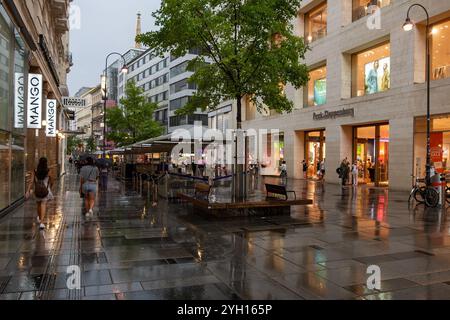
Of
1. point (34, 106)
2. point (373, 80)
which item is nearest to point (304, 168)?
point (373, 80)

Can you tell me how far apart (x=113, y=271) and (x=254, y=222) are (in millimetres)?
5368

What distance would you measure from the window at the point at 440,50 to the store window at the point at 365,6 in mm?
3697

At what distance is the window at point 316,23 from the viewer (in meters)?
30.5

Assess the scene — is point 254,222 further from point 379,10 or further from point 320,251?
point 379,10

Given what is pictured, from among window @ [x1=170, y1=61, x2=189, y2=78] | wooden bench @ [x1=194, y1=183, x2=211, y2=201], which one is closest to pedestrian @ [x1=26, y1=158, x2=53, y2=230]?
wooden bench @ [x1=194, y1=183, x2=211, y2=201]

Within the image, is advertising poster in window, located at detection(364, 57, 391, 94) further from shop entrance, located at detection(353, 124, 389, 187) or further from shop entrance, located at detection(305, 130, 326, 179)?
shop entrance, located at detection(305, 130, 326, 179)

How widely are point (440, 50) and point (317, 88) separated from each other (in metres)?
11.0

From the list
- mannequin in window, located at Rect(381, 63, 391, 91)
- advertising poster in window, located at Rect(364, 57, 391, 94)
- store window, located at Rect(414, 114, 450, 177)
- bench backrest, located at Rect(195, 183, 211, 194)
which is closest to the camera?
bench backrest, located at Rect(195, 183, 211, 194)

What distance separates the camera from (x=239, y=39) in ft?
45.3

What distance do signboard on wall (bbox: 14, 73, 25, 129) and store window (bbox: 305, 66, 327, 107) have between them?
2096 centimetres

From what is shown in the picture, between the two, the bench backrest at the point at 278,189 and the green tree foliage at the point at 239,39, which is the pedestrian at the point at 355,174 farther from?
the bench backrest at the point at 278,189

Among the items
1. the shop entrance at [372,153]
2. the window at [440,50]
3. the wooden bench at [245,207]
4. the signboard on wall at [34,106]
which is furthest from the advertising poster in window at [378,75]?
the signboard on wall at [34,106]

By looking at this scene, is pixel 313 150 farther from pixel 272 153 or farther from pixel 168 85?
pixel 168 85

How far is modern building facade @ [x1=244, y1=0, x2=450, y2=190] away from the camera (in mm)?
21484
